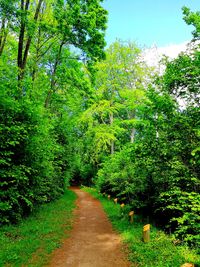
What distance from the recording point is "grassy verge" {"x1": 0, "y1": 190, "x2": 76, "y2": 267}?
27.2 ft

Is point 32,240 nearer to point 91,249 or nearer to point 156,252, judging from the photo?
point 91,249

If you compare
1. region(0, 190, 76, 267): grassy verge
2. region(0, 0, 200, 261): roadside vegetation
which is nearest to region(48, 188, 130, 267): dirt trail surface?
region(0, 190, 76, 267): grassy verge

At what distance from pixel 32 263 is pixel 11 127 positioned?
18.1 ft

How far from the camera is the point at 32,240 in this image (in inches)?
410

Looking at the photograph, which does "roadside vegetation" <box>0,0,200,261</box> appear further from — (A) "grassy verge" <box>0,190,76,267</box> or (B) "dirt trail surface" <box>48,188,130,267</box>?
(B) "dirt trail surface" <box>48,188,130,267</box>

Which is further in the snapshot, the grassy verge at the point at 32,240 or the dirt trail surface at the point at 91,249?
the dirt trail surface at the point at 91,249

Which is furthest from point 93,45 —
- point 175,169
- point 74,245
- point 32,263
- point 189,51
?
point 32,263

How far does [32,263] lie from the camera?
8.13 m

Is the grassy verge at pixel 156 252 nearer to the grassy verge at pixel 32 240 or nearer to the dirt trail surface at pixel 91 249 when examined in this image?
the dirt trail surface at pixel 91 249

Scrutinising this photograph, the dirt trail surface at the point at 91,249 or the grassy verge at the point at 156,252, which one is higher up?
the grassy verge at the point at 156,252

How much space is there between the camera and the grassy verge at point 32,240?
27.2 ft

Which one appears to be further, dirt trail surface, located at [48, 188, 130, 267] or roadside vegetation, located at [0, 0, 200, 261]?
roadside vegetation, located at [0, 0, 200, 261]

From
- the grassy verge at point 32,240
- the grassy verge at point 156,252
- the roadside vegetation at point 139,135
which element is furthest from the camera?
the roadside vegetation at point 139,135

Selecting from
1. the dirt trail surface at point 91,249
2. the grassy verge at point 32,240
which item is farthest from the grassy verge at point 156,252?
the grassy verge at point 32,240
